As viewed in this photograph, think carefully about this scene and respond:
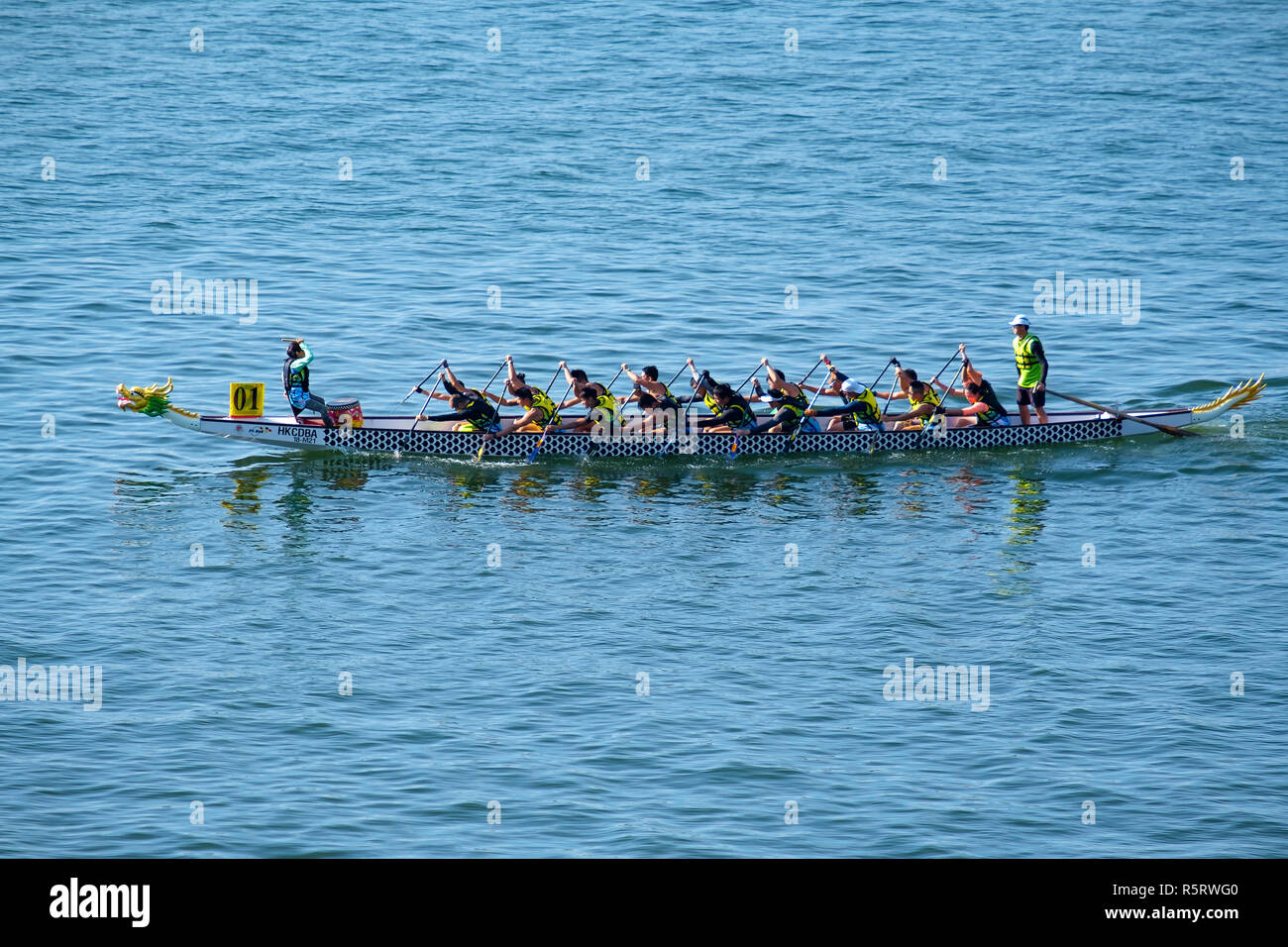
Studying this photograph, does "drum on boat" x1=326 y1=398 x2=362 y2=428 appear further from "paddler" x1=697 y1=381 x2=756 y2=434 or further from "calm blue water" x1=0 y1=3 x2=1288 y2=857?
"paddler" x1=697 y1=381 x2=756 y2=434

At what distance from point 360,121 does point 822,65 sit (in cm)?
2385

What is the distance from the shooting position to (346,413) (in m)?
33.5

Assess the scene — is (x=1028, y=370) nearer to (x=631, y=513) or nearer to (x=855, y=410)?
(x=855, y=410)

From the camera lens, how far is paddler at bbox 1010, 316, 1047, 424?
3419cm

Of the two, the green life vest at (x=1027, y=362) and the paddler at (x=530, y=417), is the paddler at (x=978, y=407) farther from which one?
the paddler at (x=530, y=417)

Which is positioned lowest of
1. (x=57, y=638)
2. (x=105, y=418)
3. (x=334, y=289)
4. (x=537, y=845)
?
(x=537, y=845)

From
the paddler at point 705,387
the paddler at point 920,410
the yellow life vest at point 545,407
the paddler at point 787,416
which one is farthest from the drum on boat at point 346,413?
the paddler at point 920,410

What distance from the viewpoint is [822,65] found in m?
76.9

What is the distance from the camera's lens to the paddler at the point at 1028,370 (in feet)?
112

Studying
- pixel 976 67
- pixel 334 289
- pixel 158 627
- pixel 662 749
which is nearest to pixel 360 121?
pixel 334 289

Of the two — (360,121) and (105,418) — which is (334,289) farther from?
(360,121)

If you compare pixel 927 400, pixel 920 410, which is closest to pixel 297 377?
pixel 920 410

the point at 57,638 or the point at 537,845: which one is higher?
the point at 57,638
